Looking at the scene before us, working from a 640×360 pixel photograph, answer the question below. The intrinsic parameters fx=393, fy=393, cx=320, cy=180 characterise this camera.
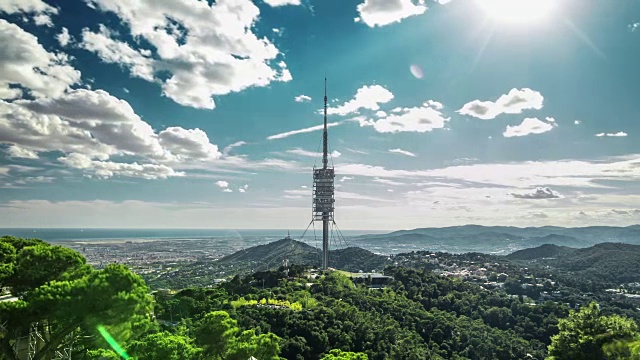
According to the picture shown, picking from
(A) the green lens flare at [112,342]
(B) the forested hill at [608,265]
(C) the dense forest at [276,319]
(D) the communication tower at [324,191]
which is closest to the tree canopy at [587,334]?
(C) the dense forest at [276,319]

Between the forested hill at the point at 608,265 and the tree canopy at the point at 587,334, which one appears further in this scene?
the forested hill at the point at 608,265

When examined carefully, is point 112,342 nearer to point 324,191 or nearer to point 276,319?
point 276,319

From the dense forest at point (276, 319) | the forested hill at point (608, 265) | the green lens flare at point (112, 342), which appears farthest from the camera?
the forested hill at point (608, 265)

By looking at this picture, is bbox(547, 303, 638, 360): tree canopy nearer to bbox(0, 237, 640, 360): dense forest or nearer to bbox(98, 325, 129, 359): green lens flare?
bbox(0, 237, 640, 360): dense forest

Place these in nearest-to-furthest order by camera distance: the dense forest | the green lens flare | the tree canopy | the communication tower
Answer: the dense forest → the green lens flare → the tree canopy → the communication tower

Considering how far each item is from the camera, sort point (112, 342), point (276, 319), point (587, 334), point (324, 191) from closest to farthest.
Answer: point (112, 342) < point (587, 334) < point (276, 319) < point (324, 191)

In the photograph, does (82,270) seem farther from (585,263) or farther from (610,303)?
(585,263)

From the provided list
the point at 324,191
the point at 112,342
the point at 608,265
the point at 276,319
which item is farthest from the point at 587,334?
the point at 608,265

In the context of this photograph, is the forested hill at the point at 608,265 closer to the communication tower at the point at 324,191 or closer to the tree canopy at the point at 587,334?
the communication tower at the point at 324,191

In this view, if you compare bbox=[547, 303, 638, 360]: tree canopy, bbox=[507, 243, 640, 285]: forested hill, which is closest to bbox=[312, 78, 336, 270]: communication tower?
bbox=[547, 303, 638, 360]: tree canopy

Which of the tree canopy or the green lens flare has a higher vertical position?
the green lens flare
